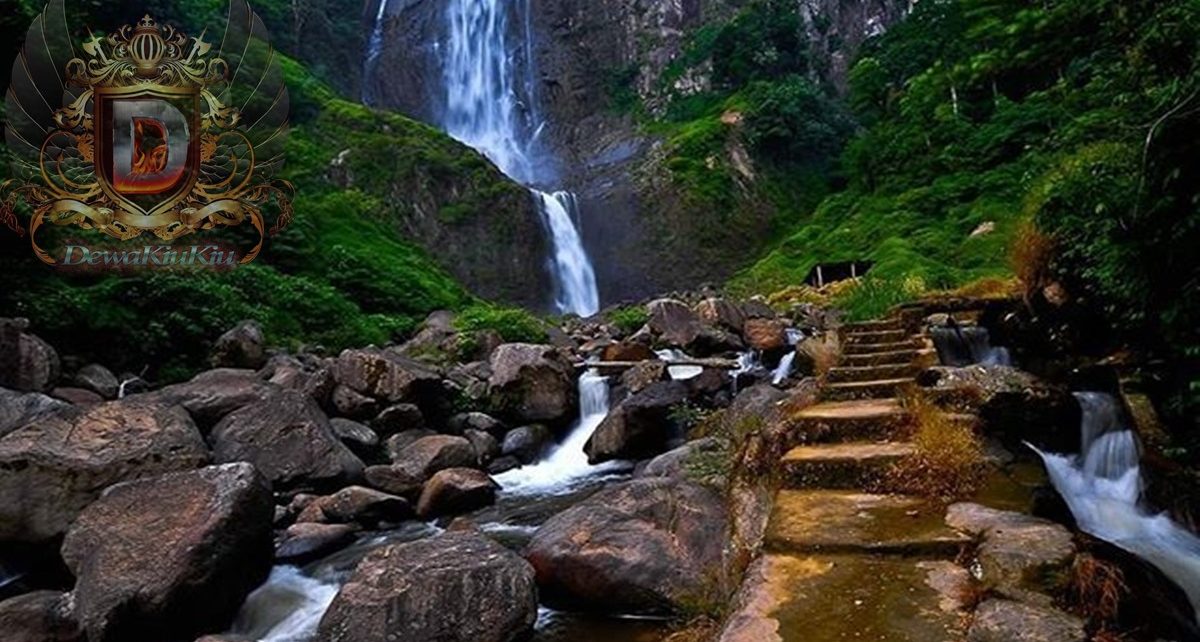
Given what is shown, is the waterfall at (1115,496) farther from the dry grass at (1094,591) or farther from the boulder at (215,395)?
the boulder at (215,395)

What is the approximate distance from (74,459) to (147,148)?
9.90 m

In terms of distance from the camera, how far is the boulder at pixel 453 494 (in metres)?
7.90

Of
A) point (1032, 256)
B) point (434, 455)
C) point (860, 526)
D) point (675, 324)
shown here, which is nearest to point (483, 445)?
point (434, 455)

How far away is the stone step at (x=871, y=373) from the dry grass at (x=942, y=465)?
163 centimetres

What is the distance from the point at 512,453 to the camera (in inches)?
405

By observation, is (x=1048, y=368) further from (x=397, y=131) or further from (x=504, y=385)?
(x=397, y=131)

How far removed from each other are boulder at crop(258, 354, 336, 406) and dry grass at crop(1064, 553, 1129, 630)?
8644 millimetres

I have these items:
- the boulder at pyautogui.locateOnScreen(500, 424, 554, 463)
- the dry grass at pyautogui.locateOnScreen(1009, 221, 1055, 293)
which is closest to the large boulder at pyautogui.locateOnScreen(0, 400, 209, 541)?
the boulder at pyautogui.locateOnScreen(500, 424, 554, 463)

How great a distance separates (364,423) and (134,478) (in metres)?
3.74

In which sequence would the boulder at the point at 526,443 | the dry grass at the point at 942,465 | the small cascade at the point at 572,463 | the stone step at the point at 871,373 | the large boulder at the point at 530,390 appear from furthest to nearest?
the large boulder at the point at 530,390, the boulder at the point at 526,443, the small cascade at the point at 572,463, the stone step at the point at 871,373, the dry grass at the point at 942,465

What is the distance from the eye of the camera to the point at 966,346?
7.98m

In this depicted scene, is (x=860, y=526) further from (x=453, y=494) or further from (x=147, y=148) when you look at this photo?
(x=147, y=148)

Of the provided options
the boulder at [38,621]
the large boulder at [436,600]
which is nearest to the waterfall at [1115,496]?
the large boulder at [436,600]

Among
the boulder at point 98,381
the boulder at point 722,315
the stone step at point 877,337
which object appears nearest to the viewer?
the stone step at point 877,337
